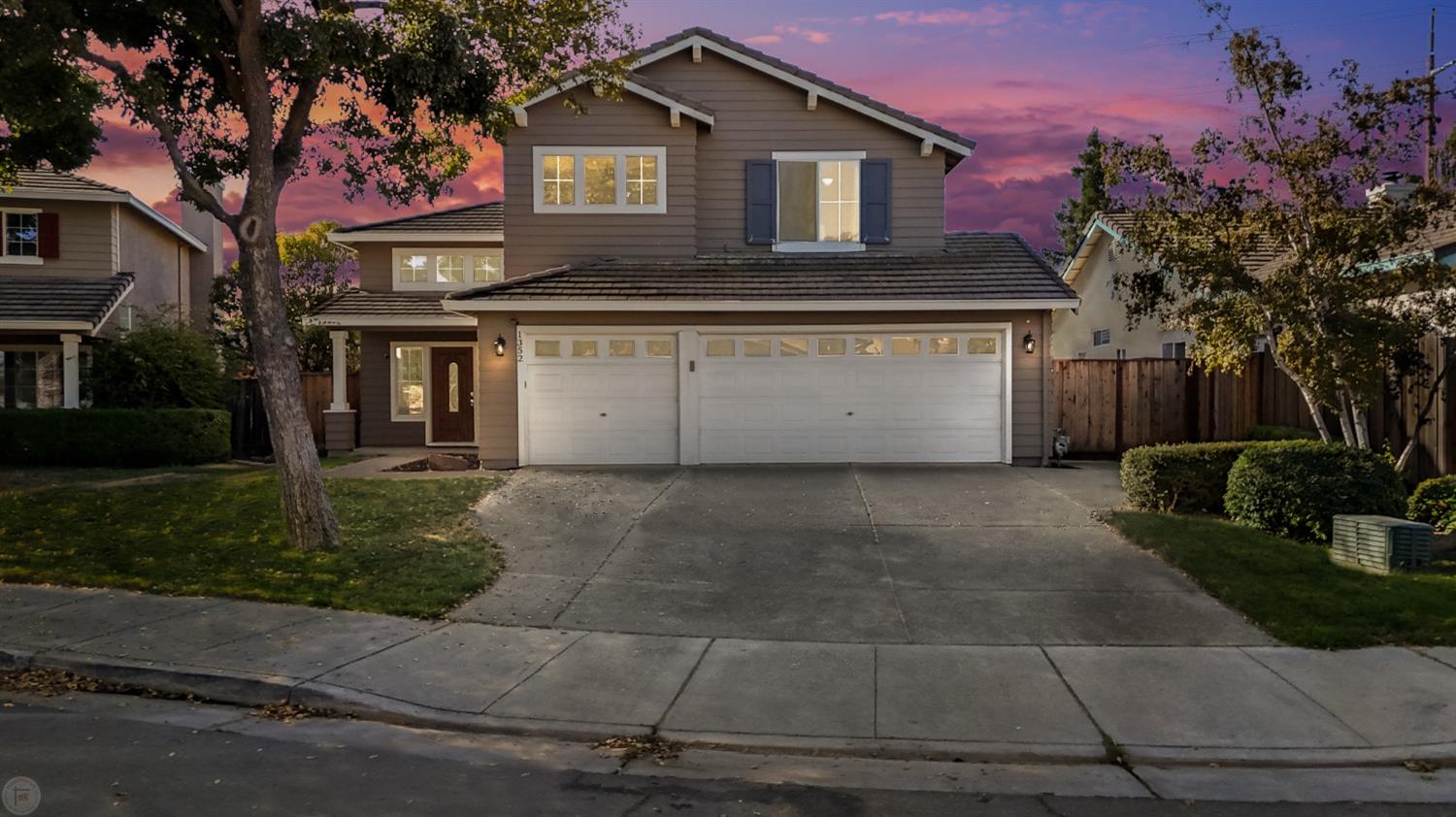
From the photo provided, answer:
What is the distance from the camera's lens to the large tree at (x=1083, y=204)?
39625mm

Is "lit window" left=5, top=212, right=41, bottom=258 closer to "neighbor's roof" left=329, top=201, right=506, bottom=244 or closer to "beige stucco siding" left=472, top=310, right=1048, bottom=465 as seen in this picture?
"neighbor's roof" left=329, top=201, right=506, bottom=244

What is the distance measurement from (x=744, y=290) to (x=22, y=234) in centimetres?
1739

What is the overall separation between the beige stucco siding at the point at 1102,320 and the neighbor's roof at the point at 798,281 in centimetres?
561

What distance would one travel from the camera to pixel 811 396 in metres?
16.5

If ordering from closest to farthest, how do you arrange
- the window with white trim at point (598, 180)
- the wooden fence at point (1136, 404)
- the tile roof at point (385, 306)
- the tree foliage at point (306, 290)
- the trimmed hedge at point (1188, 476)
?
the trimmed hedge at point (1188, 476), the window with white trim at point (598, 180), the wooden fence at point (1136, 404), the tile roof at point (385, 306), the tree foliage at point (306, 290)

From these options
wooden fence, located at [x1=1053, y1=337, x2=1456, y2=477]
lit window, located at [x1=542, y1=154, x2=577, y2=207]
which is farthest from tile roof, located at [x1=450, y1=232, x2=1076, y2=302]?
wooden fence, located at [x1=1053, y1=337, x2=1456, y2=477]

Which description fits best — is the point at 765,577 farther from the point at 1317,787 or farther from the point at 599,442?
the point at 599,442

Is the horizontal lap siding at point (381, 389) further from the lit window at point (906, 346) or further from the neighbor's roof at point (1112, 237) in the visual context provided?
the neighbor's roof at point (1112, 237)

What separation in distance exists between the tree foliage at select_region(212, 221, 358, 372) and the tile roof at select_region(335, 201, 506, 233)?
18.3 ft

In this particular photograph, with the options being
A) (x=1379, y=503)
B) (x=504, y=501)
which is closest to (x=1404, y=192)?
(x=1379, y=503)

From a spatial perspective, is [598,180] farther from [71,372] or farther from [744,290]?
[71,372]

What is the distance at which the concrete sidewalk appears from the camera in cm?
562

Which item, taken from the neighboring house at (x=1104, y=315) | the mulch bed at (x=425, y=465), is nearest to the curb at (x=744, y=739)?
the mulch bed at (x=425, y=465)

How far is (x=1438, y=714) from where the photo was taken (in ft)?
19.5
